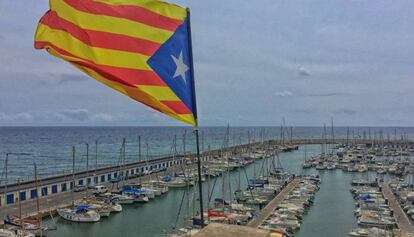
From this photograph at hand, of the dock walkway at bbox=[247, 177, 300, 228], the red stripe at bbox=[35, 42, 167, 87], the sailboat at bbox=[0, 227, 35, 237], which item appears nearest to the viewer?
the red stripe at bbox=[35, 42, 167, 87]

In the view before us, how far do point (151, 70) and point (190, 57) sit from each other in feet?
2.60

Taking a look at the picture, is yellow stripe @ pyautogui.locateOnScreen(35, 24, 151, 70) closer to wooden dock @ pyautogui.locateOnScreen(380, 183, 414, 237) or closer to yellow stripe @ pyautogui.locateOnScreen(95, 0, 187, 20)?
yellow stripe @ pyautogui.locateOnScreen(95, 0, 187, 20)

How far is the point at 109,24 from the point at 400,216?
1680 inches

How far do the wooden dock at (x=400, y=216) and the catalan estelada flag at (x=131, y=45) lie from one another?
33.3 meters

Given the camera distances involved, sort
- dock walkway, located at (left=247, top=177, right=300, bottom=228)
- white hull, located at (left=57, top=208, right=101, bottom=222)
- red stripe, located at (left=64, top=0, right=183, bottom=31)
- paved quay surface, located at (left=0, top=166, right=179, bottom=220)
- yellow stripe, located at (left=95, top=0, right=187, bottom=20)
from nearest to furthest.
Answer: red stripe, located at (left=64, top=0, right=183, bottom=31) → yellow stripe, located at (left=95, top=0, right=187, bottom=20) → dock walkway, located at (left=247, top=177, right=300, bottom=228) → paved quay surface, located at (left=0, top=166, right=179, bottom=220) → white hull, located at (left=57, top=208, right=101, bottom=222)

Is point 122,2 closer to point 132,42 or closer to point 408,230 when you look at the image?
point 132,42

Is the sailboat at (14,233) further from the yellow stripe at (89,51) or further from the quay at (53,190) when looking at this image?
the yellow stripe at (89,51)

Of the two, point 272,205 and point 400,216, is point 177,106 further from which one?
point 400,216

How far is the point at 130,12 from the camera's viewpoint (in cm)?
729

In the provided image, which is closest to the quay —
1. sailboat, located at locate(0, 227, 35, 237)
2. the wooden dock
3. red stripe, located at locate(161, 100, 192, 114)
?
sailboat, located at locate(0, 227, 35, 237)

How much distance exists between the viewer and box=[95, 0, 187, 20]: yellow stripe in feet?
23.9

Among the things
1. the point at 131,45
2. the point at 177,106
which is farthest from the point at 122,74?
the point at 177,106

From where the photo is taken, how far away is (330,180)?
7038 cm

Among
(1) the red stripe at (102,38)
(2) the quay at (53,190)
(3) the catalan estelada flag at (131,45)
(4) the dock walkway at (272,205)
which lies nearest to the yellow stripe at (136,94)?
(3) the catalan estelada flag at (131,45)
